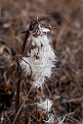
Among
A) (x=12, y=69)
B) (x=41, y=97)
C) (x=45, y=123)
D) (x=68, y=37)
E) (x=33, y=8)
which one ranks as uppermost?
(x=33, y=8)

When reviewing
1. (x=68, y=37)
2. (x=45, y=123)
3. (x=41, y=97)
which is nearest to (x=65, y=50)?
(x=68, y=37)

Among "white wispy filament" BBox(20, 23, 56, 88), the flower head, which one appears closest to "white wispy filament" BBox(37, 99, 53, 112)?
the flower head

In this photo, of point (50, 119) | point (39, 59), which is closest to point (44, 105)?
point (50, 119)

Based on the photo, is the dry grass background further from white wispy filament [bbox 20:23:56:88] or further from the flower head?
white wispy filament [bbox 20:23:56:88]

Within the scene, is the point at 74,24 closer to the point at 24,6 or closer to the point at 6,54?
the point at 24,6

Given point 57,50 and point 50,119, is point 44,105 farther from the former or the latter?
point 57,50
